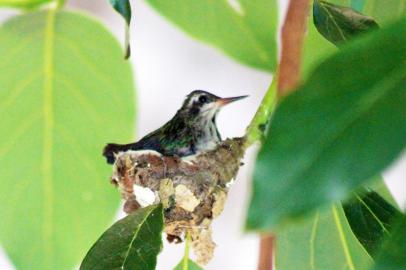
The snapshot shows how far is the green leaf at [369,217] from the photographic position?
2.40 feet

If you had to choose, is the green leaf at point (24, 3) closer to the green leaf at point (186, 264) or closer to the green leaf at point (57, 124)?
the green leaf at point (57, 124)

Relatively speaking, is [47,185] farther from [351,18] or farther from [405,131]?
[405,131]

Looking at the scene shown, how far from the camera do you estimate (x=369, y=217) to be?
0.74 meters

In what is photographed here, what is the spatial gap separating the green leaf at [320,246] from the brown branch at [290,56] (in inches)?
14.6

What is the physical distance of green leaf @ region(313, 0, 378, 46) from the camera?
0.77 meters

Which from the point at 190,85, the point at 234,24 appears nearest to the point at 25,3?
the point at 234,24

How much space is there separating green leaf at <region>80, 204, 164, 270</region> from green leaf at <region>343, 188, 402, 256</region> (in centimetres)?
20

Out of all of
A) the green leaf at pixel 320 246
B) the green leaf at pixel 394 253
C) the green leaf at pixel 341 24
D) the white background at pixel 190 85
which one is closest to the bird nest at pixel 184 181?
the green leaf at pixel 320 246

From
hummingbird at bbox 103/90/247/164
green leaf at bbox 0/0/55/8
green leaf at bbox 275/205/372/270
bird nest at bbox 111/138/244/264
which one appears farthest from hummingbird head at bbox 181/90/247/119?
green leaf at bbox 275/205/372/270


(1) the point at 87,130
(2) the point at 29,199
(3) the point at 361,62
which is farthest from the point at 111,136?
(3) the point at 361,62

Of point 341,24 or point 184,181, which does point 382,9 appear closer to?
point 341,24

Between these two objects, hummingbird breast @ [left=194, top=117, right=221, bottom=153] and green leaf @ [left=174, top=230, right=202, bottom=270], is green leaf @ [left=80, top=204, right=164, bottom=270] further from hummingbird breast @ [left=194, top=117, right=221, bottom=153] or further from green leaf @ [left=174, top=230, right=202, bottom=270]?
hummingbird breast @ [left=194, top=117, right=221, bottom=153]

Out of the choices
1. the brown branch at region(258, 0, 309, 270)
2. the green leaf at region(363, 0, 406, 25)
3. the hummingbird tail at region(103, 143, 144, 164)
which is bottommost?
the hummingbird tail at region(103, 143, 144, 164)

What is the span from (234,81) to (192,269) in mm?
1917
